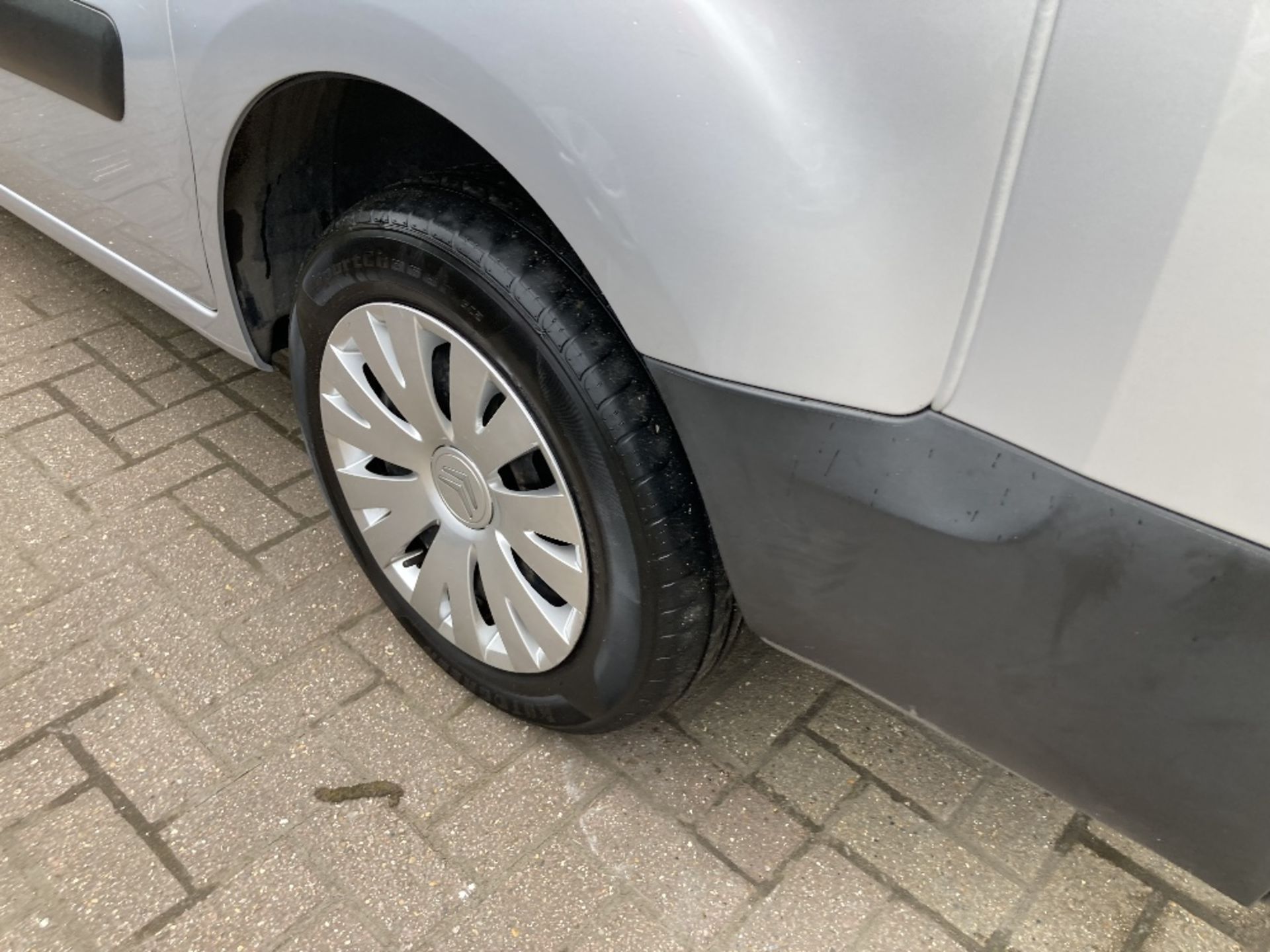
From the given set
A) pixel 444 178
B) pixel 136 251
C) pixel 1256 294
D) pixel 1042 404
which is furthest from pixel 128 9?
pixel 1256 294

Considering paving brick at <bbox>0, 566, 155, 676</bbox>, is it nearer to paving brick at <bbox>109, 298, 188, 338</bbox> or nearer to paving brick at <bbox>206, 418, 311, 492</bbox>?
paving brick at <bbox>206, 418, 311, 492</bbox>

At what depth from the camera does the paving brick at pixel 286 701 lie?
1.79m

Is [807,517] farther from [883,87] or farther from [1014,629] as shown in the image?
[883,87]

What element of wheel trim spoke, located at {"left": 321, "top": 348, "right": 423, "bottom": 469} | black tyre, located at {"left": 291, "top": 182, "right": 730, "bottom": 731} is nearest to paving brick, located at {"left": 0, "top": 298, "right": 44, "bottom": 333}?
black tyre, located at {"left": 291, "top": 182, "right": 730, "bottom": 731}

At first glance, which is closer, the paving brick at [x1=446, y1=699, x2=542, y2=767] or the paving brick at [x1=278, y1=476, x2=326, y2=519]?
the paving brick at [x1=446, y1=699, x2=542, y2=767]

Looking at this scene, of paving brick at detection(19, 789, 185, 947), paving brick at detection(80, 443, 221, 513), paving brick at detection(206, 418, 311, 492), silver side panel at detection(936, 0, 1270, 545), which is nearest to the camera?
silver side panel at detection(936, 0, 1270, 545)

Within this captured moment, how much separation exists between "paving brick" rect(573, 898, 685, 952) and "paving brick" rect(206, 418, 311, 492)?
1358mm

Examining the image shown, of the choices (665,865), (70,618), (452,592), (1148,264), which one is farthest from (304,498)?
(1148,264)

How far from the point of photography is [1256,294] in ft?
2.61

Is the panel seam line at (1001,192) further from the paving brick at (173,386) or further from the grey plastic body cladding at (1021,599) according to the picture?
the paving brick at (173,386)

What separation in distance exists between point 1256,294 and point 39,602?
218 centimetres

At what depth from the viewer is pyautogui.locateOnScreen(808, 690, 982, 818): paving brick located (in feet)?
5.78

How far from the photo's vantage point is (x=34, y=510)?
2236 mm

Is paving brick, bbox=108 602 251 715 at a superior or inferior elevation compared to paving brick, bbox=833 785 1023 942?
inferior
